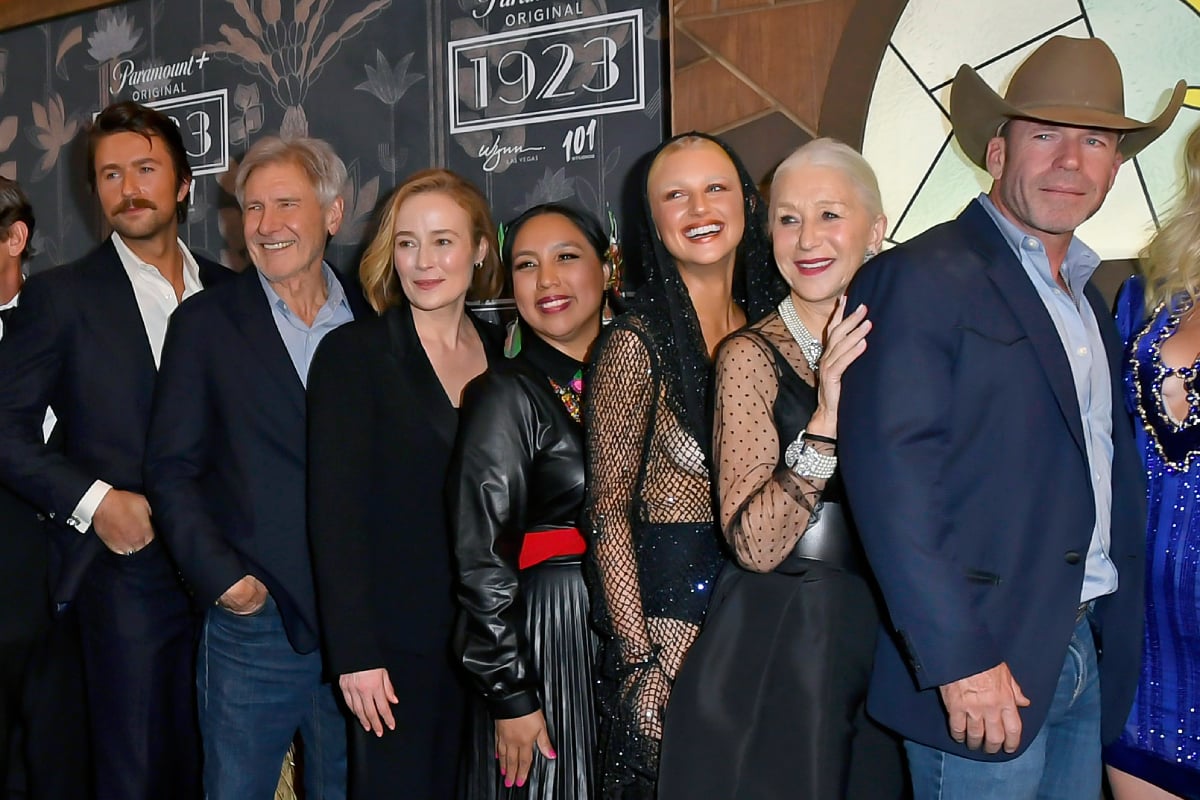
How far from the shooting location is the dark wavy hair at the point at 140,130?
3012 mm

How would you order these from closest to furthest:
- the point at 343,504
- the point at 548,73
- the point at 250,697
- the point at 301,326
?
1. the point at 343,504
2. the point at 250,697
3. the point at 301,326
4. the point at 548,73

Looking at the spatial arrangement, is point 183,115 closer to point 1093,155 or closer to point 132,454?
point 132,454

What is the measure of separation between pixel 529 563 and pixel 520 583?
2.1 inches

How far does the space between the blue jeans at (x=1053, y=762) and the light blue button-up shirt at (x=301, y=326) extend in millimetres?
1500

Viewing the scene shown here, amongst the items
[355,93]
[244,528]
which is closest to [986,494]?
[244,528]

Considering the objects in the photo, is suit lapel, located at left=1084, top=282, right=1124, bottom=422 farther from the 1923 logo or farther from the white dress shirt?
the white dress shirt

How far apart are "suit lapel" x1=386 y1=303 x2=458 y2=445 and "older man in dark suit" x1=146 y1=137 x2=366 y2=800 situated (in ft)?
0.91

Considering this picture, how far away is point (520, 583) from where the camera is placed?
229 cm

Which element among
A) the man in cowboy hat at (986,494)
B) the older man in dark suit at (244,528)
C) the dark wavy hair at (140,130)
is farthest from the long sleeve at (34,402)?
the man in cowboy hat at (986,494)

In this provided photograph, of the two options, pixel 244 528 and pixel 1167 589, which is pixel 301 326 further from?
pixel 1167 589

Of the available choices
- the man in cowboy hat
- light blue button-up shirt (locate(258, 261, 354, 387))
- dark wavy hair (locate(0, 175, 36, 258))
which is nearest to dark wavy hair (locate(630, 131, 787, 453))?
the man in cowboy hat

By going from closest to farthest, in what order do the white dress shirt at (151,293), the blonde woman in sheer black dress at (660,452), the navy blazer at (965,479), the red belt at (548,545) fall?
the navy blazer at (965,479), the blonde woman in sheer black dress at (660,452), the red belt at (548,545), the white dress shirt at (151,293)

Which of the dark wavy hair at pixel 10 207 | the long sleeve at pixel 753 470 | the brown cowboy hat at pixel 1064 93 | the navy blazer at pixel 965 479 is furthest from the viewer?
the dark wavy hair at pixel 10 207

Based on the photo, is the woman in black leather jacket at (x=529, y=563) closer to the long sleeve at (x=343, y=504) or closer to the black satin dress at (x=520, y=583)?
the black satin dress at (x=520, y=583)
